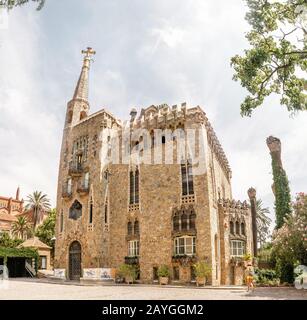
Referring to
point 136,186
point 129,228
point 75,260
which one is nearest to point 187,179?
point 136,186

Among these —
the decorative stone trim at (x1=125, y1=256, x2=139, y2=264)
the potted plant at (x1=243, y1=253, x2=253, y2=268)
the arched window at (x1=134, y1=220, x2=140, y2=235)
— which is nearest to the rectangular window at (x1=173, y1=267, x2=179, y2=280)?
the decorative stone trim at (x1=125, y1=256, x2=139, y2=264)

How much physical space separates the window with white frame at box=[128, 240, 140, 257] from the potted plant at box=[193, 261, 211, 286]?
21.3ft

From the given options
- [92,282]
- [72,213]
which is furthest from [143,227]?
[72,213]

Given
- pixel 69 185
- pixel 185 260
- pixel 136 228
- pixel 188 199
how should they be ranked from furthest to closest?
pixel 69 185, pixel 136 228, pixel 188 199, pixel 185 260

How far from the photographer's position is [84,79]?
125 ft

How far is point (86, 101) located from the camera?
37750mm

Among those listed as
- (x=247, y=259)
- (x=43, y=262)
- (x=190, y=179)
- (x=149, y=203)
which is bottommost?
(x=43, y=262)

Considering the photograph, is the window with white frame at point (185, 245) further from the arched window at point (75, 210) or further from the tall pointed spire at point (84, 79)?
the tall pointed spire at point (84, 79)

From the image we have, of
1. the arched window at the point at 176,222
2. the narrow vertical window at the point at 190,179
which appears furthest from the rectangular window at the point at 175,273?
the narrow vertical window at the point at 190,179

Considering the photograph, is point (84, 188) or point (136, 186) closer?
point (136, 186)

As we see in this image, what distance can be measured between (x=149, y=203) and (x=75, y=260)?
31.5ft

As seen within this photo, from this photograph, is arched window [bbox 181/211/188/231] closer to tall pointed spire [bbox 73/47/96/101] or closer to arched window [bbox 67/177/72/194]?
arched window [bbox 67/177/72/194]

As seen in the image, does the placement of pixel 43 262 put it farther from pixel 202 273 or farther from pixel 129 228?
pixel 202 273

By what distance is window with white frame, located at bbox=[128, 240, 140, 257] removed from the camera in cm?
2853
